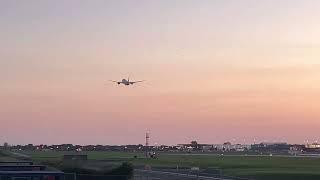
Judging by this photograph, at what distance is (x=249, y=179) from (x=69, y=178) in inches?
1271

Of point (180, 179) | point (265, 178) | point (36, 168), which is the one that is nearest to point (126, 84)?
point (265, 178)

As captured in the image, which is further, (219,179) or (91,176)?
(219,179)

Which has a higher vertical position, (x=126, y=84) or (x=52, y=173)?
(x=126, y=84)

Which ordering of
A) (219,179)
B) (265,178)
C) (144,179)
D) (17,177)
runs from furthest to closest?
(265,178) < (219,179) < (144,179) < (17,177)

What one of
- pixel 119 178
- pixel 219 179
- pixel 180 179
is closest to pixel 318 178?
pixel 219 179

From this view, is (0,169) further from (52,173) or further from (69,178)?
(69,178)

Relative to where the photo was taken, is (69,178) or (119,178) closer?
(69,178)

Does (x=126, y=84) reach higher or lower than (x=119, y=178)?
higher

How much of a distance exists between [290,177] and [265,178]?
121 inches

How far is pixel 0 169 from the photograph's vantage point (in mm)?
18641

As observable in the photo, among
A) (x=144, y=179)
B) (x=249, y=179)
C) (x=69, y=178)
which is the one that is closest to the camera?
(x=69, y=178)

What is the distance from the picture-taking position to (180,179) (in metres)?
52.0

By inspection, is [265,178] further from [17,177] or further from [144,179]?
[17,177]

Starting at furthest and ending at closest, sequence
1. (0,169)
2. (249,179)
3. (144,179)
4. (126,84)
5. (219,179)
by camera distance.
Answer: (126,84)
(249,179)
(219,179)
(144,179)
(0,169)
